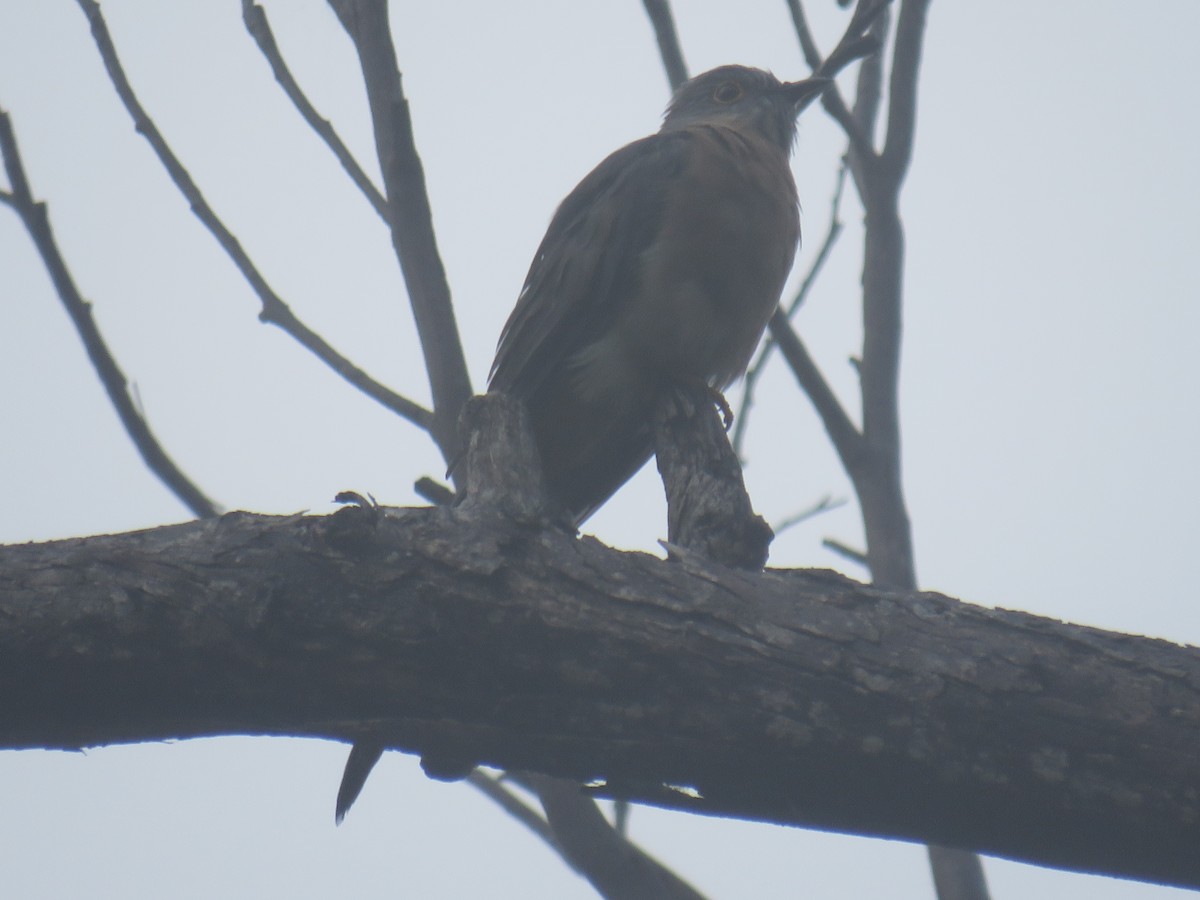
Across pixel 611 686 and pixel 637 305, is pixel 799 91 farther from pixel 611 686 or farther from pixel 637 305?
pixel 611 686

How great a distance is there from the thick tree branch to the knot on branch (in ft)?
1.36

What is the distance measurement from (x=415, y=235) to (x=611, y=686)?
1.57 metres

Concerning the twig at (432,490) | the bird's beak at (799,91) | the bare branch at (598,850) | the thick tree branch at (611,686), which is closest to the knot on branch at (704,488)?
the thick tree branch at (611,686)

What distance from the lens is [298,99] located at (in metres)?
3.71

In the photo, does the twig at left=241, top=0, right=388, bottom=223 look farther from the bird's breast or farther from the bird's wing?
the bird's breast

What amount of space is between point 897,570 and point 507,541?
183 centimetres

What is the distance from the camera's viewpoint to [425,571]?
2.21 meters

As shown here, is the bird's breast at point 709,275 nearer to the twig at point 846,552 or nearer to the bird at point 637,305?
the bird at point 637,305

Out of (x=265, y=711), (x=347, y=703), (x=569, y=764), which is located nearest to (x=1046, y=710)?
(x=569, y=764)

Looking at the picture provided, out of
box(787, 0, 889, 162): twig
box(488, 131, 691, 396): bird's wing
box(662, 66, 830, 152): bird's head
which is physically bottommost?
box(488, 131, 691, 396): bird's wing

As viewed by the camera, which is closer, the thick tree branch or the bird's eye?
the thick tree branch

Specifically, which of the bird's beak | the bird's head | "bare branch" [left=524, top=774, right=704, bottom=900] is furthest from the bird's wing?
"bare branch" [left=524, top=774, right=704, bottom=900]

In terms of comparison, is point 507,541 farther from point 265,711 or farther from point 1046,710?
point 1046,710

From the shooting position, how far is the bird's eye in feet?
19.6
